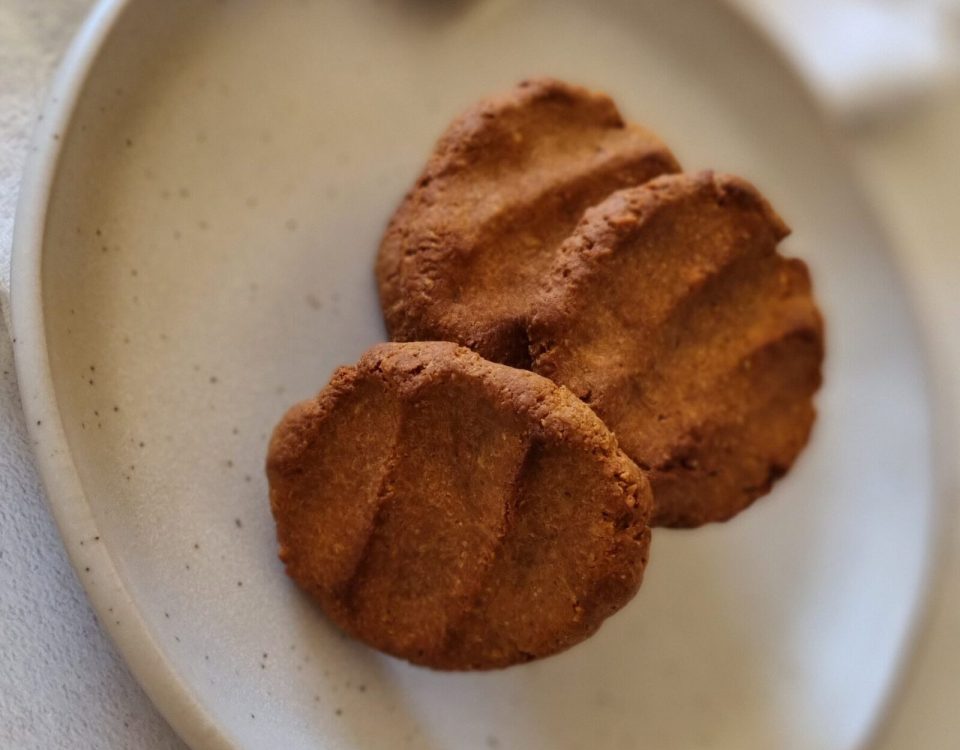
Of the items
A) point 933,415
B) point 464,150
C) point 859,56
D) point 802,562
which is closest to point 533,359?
point 464,150

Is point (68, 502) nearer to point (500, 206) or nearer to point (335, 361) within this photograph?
point (335, 361)

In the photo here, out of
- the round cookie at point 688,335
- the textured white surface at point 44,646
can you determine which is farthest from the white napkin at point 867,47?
the textured white surface at point 44,646

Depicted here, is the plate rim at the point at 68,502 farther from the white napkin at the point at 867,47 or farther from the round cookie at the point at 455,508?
the white napkin at the point at 867,47

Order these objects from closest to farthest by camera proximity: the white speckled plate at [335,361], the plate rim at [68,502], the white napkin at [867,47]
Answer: the plate rim at [68,502] < the white speckled plate at [335,361] < the white napkin at [867,47]

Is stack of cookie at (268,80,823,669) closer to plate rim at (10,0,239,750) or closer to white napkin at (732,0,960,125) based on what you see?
plate rim at (10,0,239,750)

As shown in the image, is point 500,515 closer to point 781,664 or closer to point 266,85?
point 781,664

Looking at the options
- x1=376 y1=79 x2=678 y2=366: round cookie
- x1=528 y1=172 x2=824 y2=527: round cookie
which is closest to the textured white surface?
x1=376 y1=79 x2=678 y2=366: round cookie

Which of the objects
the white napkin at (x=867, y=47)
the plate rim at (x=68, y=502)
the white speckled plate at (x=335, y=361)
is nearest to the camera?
the plate rim at (x=68, y=502)
